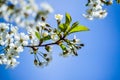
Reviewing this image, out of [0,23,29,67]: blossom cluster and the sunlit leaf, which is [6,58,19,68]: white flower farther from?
the sunlit leaf

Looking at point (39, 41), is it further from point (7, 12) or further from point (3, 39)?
point (7, 12)

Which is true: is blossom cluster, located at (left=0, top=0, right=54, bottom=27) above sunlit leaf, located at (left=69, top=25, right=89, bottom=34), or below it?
below

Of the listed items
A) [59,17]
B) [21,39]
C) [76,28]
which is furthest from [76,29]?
[21,39]

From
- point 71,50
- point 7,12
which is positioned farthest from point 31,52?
point 7,12

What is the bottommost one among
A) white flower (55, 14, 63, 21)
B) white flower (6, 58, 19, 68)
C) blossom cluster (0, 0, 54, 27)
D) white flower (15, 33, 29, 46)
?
blossom cluster (0, 0, 54, 27)

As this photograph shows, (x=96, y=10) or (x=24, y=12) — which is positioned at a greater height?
(x=96, y=10)

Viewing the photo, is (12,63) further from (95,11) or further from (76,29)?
(95,11)

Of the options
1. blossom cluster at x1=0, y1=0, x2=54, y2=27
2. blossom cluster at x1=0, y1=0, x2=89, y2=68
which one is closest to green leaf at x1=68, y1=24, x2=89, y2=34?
blossom cluster at x1=0, y1=0, x2=89, y2=68

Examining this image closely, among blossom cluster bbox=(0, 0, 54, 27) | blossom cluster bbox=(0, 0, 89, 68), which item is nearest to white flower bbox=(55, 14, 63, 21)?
blossom cluster bbox=(0, 0, 89, 68)

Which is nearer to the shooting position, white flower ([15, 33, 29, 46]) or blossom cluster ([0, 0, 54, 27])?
blossom cluster ([0, 0, 54, 27])

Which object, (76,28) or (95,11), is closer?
(76,28)
